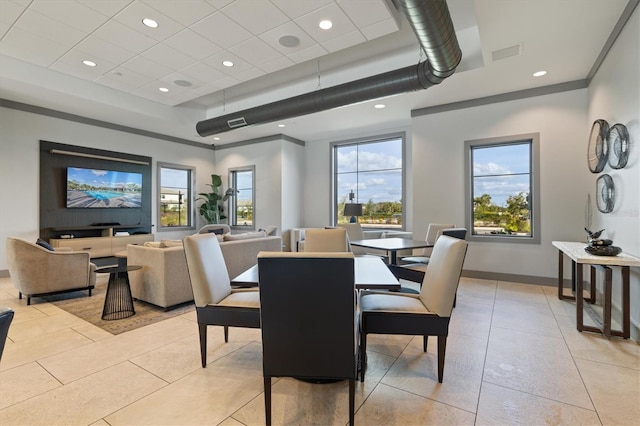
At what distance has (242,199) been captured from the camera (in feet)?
29.2

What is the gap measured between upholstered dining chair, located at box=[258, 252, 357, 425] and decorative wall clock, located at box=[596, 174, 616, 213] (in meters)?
3.72

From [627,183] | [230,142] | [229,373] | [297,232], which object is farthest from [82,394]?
[230,142]

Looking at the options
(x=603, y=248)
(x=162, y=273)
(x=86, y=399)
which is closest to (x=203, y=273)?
(x=86, y=399)

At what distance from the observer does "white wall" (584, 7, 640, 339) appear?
2818 mm

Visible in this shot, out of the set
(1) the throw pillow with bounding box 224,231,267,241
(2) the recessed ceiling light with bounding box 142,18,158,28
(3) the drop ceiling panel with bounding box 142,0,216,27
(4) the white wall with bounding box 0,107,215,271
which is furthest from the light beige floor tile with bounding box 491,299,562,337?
(4) the white wall with bounding box 0,107,215,271

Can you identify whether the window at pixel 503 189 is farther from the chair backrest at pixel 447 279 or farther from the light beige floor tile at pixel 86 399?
the light beige floor tile at pixel 86 399

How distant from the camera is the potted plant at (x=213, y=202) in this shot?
28.2ft

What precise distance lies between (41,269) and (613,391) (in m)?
5.91

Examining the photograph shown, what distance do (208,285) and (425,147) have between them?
4854mm

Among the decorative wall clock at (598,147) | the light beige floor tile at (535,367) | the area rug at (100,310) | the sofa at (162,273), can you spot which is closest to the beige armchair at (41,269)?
the area rug at (100,310)

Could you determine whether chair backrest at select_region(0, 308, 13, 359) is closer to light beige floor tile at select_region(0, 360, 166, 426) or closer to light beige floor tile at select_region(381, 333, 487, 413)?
light beige floor tile at select_region(0, 360, 166, 426)

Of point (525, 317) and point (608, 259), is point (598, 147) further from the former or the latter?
point (525, 317)

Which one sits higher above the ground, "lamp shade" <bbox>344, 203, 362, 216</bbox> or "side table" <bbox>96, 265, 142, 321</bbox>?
"lamp shade" <bbox>344, 203, 362, 216</bbox>

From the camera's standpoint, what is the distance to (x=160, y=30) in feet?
11.4
